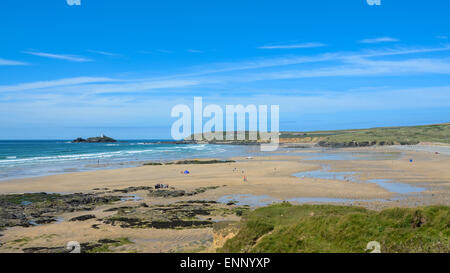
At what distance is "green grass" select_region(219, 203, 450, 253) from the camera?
24.7ft

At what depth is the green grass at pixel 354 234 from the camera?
7.52m

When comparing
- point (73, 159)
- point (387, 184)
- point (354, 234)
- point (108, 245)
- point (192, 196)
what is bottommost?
point (73, 159)

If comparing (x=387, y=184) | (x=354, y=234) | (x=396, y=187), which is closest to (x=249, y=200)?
(x=396, y=187)

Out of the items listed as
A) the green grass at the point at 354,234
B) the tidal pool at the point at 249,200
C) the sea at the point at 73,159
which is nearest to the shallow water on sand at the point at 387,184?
the tidal pool at the point at 249,200

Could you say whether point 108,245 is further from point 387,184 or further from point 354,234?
point 387,184

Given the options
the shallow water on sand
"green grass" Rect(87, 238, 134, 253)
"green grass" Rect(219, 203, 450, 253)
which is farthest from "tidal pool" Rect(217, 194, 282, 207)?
"green grass" Rect(219, 203, 450, 253)

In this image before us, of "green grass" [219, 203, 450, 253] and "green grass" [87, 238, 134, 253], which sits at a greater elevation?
"green grass" [219, 203, 450, 253]

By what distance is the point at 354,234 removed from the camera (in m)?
8.12

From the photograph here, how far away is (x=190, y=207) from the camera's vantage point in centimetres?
2191

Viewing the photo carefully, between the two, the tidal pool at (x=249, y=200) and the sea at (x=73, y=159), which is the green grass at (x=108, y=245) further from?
the sea at (x=73, y=159)

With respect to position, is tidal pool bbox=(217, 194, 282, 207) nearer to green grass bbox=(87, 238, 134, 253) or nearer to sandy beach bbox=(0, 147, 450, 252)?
sandy beach bbox=(0, 147, 450, 252)

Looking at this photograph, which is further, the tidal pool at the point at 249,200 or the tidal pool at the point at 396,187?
the tidal pool at the point at 396,187

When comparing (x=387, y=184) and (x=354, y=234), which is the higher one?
(x=354, y=234)

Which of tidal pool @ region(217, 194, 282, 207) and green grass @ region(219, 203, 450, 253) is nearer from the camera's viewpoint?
green grass @ region(219, 203, 450, 253)
